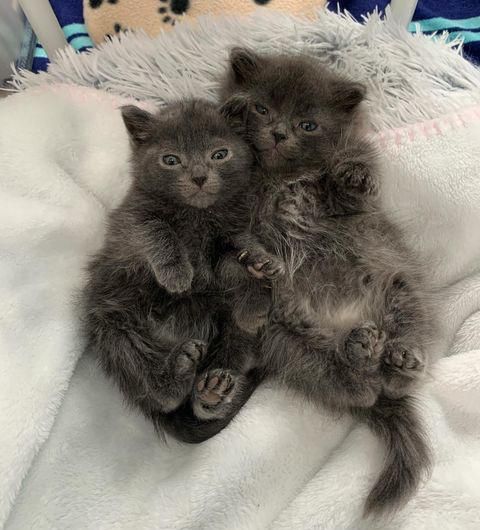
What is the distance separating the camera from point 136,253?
1.52 m

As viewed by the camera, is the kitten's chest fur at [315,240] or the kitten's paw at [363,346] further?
the kitten's chest fur at [315,240]

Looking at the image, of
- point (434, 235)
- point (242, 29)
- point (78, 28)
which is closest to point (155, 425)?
point (434, 235)

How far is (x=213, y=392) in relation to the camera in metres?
1.38

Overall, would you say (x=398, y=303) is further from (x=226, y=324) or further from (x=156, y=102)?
(x=156, y=102)

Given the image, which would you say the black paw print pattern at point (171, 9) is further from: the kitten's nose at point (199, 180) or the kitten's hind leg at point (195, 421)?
the kitten's hind leg at point (195, 421)

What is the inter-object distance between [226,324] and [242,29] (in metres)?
1.06

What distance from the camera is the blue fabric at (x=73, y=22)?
221cm

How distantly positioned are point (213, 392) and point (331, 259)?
0.52m

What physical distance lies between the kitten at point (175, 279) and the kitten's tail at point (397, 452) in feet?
1.20

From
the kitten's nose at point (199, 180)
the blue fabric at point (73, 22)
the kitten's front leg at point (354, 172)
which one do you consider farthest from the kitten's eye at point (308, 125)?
the blue fabric at point (73, 22)

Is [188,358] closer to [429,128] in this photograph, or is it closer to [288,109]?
[288,109]

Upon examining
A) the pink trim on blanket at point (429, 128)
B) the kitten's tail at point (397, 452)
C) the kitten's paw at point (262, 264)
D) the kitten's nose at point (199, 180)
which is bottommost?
the kitten's tail at point (397, 452)

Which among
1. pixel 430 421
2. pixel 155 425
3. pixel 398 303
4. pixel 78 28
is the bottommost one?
pixel 155 425

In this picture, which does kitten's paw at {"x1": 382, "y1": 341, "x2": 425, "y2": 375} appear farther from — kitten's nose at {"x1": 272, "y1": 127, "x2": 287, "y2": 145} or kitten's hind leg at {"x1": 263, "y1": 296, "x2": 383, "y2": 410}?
kitten's nose at {"x1": 272, "y1": 127, "x2": 287, "y2": 145}
